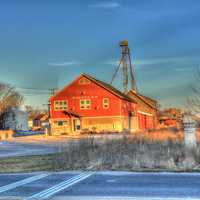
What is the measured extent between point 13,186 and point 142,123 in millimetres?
67118

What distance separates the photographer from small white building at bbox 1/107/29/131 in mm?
87006

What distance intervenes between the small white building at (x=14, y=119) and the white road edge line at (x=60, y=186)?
7544 cm

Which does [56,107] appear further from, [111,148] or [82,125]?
[111,148]

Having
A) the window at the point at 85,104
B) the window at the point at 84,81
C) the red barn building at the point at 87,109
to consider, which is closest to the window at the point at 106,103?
the red barn building at the point at 87,109

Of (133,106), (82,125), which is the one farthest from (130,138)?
(133,106)

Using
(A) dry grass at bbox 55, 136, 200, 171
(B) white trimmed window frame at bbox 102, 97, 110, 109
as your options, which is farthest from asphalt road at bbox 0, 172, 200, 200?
(B) white trimmed window frame at bbox 102, 97, 110, 109

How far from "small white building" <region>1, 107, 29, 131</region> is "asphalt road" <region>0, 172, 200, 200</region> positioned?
75.6m

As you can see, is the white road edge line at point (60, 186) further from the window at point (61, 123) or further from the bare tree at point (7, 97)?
the bare tree at point (7, 97)

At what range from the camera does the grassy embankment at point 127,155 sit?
1298 cm

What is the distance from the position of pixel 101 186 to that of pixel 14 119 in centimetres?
8785

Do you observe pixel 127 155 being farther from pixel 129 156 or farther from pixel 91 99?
pixel 91 99

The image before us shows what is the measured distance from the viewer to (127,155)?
1410cm

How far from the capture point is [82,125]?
188 ft

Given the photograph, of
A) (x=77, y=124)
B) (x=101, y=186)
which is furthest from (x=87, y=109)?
(x=101, y=186)
